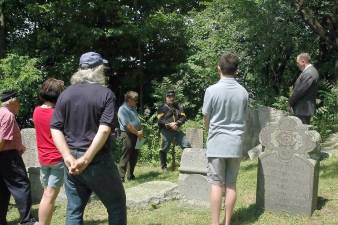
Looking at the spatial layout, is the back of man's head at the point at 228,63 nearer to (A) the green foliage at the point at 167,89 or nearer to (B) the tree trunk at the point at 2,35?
(A) the green foliage at the point at 167,89

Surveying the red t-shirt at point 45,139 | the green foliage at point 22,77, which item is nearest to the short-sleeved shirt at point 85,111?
the red t-shirt at point 45,139

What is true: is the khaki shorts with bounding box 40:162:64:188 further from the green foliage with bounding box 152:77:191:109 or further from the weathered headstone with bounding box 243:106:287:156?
the green foliage with bounding box 152:77:191:109

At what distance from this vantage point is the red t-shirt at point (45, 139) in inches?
218

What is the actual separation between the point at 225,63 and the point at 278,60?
33.3 ft

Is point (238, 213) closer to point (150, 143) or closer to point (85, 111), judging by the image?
point (85, 111)

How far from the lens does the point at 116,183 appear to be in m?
4.10

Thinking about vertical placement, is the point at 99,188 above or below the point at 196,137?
above

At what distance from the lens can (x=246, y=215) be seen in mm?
6332

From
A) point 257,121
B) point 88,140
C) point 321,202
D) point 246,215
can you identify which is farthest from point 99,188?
point 257,121

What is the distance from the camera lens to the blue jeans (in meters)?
4.02

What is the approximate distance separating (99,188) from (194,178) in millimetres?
3110

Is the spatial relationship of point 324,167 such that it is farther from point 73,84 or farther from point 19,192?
point 73,84

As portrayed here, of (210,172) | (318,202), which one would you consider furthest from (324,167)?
(210,172)

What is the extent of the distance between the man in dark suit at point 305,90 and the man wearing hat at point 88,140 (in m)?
5.21
